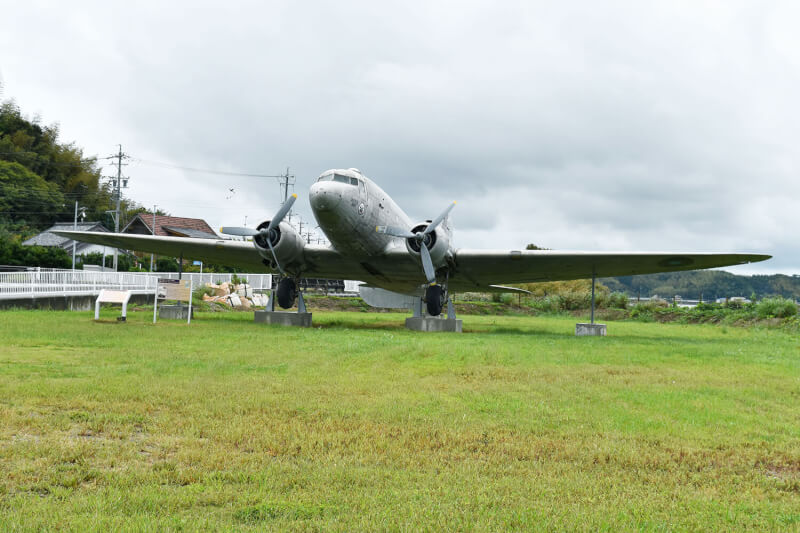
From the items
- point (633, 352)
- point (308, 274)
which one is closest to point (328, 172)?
point (308, 274)

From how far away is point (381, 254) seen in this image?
19828mm

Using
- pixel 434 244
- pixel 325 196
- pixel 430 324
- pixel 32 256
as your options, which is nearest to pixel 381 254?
pixel 434 244

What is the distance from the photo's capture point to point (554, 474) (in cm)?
422

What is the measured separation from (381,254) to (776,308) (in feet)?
70.8

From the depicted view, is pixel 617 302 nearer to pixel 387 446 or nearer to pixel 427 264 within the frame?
pixel 427 264

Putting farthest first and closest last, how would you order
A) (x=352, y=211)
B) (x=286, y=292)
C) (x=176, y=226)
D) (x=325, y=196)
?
(x=176, y=226)
(x=286, y=292)
(x=352, y=211)
(x=325, y=196)

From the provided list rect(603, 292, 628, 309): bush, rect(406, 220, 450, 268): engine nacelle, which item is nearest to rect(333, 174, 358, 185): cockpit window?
rect(406, 220, 450, 268): engine nacelle

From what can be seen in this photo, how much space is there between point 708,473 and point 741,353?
9504 mm

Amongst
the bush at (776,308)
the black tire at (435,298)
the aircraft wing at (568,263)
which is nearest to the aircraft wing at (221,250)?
the black tire at (435,298)

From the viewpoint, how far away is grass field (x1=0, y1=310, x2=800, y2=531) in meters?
3.42

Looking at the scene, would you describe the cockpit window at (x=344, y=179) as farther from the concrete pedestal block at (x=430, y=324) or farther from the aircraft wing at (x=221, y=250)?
the concrete pedestal block at (x=430, y=324)

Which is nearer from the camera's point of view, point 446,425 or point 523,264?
point 446,425

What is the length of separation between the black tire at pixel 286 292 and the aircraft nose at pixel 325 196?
449 cm

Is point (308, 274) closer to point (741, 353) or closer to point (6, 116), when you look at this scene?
point (741, 353)
